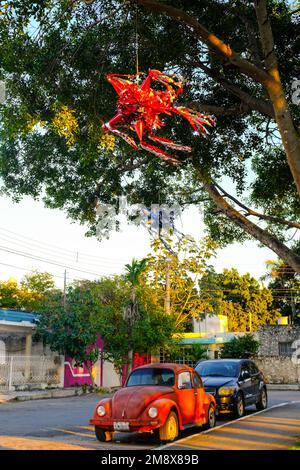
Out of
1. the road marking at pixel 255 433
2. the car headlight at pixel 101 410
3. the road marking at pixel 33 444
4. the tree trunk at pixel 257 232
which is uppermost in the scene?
the tree trunk at pixel 257 232

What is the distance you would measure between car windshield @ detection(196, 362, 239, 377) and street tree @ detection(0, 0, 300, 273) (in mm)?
5590

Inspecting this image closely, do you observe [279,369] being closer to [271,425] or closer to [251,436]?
[271,425]

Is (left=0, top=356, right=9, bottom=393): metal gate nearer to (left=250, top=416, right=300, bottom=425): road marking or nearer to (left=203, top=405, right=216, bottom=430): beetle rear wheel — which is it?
(left=250, top=416, right=300, bottom=425): road marking

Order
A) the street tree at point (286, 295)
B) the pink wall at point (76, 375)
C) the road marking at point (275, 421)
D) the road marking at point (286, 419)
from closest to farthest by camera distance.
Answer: the road marking at point (275, 421), the road marking at point (286, 419), the pink wall at point (76, 375), the street tree at point (286, 295)

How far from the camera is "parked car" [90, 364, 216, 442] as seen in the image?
1104 cm

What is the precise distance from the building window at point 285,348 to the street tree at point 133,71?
30037 mm

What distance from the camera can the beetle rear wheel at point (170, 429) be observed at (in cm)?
1107

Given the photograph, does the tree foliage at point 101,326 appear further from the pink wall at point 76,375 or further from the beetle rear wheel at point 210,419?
the beetle rear wheel at point 210,419

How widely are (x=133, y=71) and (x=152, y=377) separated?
7035 millimetres

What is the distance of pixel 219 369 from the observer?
17969 mm

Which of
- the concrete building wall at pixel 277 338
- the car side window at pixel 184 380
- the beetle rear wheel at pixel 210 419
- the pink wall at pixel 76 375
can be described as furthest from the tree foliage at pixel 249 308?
the car side window at pixel 184 380

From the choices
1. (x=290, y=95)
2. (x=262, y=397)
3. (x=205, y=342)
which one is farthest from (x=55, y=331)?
(x=290, y=95)

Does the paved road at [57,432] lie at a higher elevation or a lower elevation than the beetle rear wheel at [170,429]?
lower

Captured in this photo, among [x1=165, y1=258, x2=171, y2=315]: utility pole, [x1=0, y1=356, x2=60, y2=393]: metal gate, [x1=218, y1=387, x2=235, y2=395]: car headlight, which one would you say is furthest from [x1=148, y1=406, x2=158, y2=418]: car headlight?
[x1=165, y1=258, x2=171, y2=315]: utility pole
